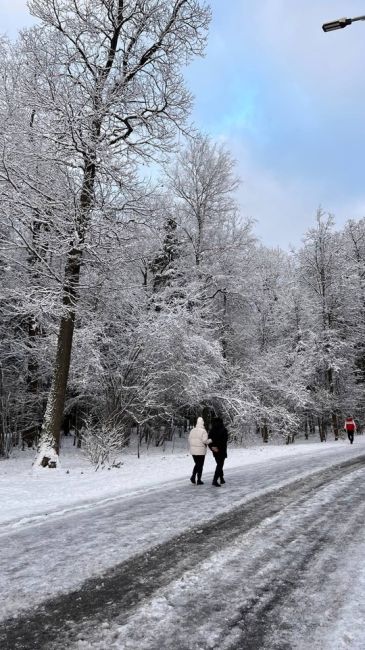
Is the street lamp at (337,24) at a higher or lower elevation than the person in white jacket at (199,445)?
higher

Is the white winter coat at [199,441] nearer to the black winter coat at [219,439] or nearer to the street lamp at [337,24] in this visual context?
the black winter coat at [219,439]

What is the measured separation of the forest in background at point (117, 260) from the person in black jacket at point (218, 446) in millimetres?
5108

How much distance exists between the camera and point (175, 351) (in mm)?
17484

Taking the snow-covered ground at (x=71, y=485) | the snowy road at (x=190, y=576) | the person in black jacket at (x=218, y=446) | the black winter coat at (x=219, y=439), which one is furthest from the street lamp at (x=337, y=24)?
the snow-covered ground at (x=71, y=485)

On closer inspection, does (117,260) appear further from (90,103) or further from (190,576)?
(190,576)

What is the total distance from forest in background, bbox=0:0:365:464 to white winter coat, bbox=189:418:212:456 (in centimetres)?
469

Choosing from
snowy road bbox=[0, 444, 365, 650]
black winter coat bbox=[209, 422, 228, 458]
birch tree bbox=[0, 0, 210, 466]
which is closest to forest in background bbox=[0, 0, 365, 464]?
birch tree bbox=[0, 0, 210, 466]

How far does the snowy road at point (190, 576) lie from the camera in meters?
3.11

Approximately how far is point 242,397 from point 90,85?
14.1 m

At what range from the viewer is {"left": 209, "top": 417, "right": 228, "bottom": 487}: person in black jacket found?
9672 millimetres

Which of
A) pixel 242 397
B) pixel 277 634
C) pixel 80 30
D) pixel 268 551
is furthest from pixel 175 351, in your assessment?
pixel 277 634

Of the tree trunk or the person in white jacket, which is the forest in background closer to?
the tree trunk

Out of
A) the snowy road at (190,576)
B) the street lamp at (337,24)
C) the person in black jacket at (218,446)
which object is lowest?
the snowy road at (190,576)

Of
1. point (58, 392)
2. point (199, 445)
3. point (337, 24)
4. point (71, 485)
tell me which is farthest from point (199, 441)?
point (337, 24)
